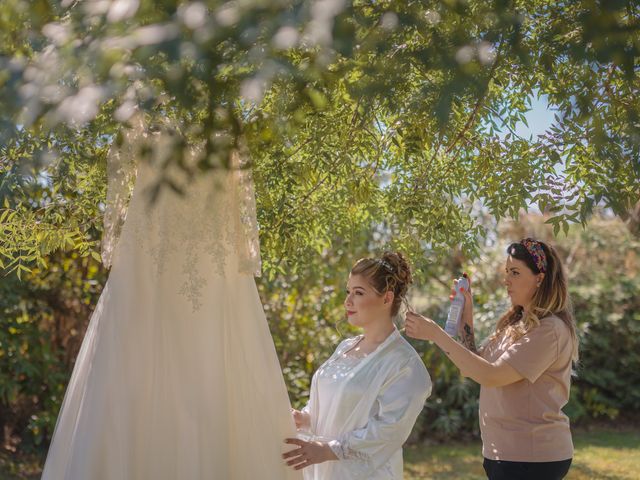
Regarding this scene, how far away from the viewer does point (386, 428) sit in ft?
8.63

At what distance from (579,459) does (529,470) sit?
4057 millimetres

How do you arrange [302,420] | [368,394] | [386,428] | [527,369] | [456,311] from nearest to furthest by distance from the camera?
[386,428], [368,394], [527,369], [302,420], [456,311]

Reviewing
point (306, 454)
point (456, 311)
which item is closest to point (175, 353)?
point (306, 454)

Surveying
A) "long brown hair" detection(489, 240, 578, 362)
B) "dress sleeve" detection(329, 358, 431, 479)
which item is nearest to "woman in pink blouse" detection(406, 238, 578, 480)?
"long brown hair" detection(489, 240, 578, 362)

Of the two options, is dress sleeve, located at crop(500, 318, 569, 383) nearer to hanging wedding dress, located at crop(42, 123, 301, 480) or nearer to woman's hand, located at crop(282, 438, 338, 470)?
woman's hand, located at crop(282, 438, 338, 470)

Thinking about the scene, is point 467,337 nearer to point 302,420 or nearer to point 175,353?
point 302,420

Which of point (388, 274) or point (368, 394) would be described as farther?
point (388, 274)

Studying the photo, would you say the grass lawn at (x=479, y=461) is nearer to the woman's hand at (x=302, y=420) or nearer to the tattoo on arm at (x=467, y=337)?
the tattoo on arm at (x=467, y=337)

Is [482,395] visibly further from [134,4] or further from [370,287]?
[134,4]

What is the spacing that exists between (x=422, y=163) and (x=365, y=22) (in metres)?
1.61

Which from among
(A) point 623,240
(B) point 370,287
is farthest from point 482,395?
(A) point 623,240

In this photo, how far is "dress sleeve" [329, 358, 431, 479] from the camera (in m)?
2.64

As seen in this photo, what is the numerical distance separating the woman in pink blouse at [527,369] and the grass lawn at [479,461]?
327 centimetres

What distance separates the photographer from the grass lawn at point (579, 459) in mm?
6195
